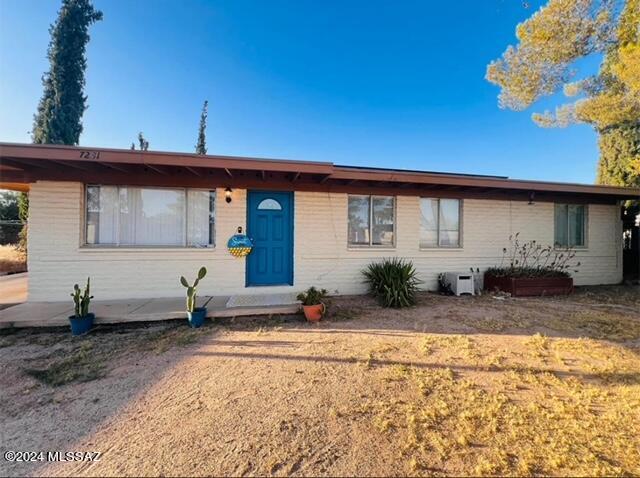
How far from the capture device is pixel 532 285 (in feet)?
21.8

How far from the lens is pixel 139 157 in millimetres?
4668

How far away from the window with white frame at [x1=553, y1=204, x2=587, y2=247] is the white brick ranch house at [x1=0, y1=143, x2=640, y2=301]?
5 centimetres

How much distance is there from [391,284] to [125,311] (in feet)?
16.5

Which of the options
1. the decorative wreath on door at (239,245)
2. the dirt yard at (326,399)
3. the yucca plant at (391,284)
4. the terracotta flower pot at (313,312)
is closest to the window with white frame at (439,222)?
the yucca plant at (391,284)

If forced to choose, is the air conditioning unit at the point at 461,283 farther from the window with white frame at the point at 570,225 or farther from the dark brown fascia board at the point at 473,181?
the window with white frame at the point at 570,225

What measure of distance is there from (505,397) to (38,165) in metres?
8.02

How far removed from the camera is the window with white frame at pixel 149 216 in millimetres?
5586

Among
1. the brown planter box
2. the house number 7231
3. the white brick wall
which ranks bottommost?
the brown planter box

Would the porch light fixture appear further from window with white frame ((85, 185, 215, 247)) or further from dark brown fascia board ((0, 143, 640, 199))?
window with white frame ((85, 185, 215, 247))

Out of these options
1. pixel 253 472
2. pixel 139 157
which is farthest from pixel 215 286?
pixel 253 472

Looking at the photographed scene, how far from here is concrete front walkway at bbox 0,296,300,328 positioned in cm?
421

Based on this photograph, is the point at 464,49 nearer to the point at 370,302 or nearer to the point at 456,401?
the point at 370,302

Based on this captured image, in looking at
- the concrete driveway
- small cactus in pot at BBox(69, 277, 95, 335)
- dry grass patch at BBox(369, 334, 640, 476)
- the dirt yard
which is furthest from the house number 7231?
dry grass patch at BBox(369, 334, 640, 476)

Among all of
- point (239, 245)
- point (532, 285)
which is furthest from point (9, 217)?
point (532, 285)
